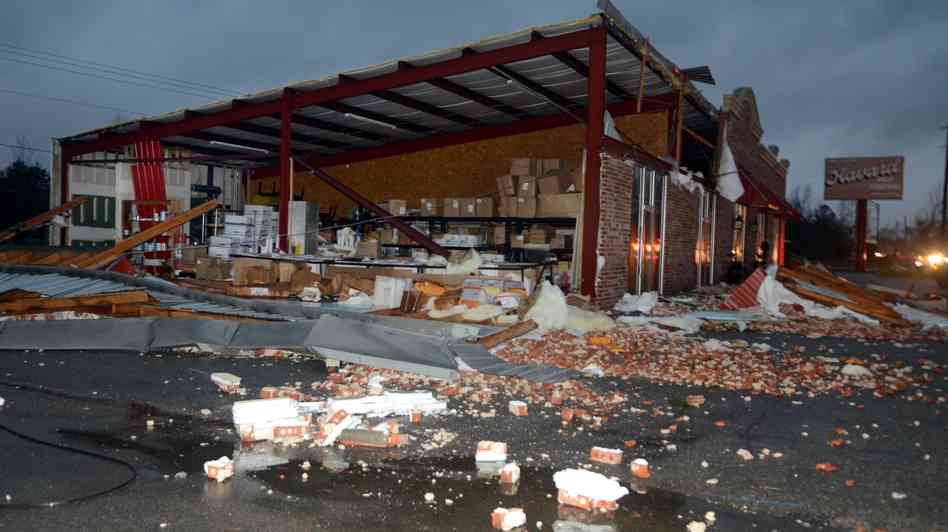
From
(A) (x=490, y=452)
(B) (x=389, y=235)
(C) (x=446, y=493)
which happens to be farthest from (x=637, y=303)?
(C) (x=446, y=493)

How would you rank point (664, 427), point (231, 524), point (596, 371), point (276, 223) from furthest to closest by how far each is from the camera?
point (276, 223), point (596, 371), point (664, 427), point (231, 524)

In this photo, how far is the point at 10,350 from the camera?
7.34 m

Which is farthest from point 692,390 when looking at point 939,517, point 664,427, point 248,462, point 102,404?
point 102,404

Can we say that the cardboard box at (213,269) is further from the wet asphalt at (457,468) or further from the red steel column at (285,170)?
the wet asphalt at (457,468)

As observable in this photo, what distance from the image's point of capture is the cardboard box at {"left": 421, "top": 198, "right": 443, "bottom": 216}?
1830 centimetres

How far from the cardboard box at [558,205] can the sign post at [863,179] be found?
97.9 feet

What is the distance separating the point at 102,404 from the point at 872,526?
524 centimetres

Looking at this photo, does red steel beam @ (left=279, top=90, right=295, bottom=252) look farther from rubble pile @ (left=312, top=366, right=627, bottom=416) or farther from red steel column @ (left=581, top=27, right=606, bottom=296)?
rubble pile @ (left=312, top=366, right=627, bottom=416)

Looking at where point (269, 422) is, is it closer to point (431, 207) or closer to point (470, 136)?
point (431, 207)

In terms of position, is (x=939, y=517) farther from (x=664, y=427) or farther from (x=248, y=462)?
(x=248, y=462)

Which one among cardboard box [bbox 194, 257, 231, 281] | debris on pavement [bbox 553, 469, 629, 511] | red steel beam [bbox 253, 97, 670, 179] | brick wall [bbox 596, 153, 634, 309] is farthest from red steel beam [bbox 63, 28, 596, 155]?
debris on pavement [bbox 553, 469, 629, 511]

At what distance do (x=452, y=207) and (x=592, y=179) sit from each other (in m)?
6.66

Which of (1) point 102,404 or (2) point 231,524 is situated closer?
(2) point 231,524

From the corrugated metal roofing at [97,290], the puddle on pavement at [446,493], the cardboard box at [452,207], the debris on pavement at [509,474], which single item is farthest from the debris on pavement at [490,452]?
the cardboard box at [452,207]
